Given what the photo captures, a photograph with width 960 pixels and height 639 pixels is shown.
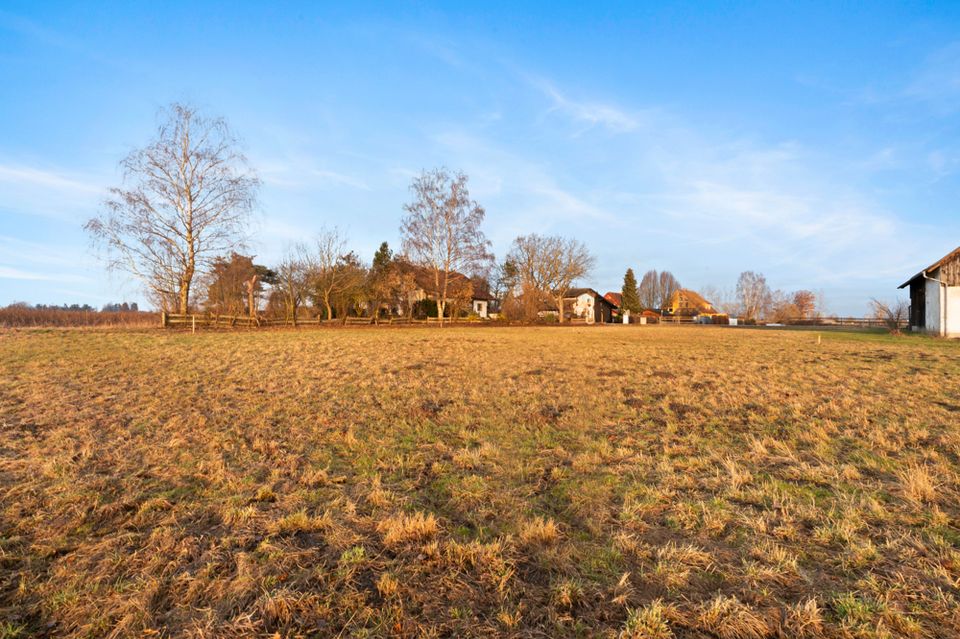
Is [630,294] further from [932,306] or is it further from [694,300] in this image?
[932,306]

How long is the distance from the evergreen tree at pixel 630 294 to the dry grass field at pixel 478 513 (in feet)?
262

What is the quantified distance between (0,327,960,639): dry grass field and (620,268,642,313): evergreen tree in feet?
262

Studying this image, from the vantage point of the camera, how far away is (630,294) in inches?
3415

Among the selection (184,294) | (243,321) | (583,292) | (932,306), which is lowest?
(243,321)

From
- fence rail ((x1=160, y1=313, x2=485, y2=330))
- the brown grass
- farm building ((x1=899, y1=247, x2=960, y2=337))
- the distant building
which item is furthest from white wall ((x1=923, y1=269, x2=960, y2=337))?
the distant building

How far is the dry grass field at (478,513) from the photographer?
2822 mm

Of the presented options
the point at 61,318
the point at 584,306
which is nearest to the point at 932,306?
the point at 584,306

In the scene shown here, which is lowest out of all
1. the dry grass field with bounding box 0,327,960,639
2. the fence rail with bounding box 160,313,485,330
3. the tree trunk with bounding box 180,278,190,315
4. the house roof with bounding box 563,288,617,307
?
the dry grass field with bounding box 0,327,960,639

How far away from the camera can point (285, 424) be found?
24.0 ft

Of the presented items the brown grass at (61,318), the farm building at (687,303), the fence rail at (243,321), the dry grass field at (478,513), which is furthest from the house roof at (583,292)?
the dry grass field at (478,513)

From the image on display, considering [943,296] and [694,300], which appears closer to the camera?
[943,296]

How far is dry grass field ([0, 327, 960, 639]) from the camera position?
282 cm

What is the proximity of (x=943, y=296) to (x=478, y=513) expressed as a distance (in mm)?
33509

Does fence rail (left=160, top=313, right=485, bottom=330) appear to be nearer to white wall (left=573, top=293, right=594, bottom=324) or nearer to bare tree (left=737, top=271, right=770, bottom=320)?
white wall (left=573, top=293, right=594, bottom=324)
